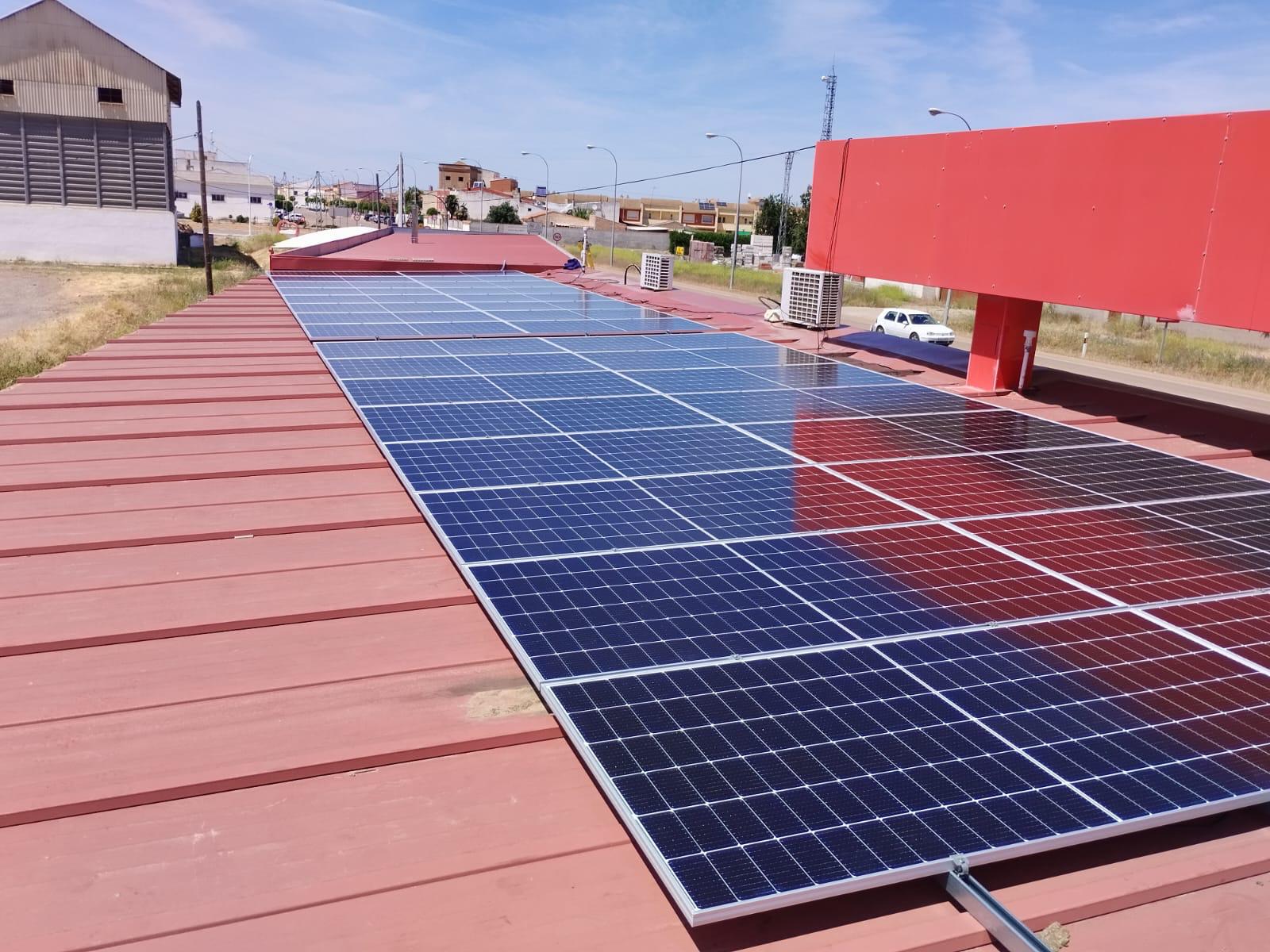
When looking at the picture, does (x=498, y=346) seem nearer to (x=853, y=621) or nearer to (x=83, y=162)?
(x=853, y=621)

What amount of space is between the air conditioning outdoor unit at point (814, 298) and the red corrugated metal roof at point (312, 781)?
13160 millimetres

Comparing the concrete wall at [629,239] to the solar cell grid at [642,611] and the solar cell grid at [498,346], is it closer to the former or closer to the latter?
the solar cell grid at [498,346]

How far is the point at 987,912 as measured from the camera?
360cm

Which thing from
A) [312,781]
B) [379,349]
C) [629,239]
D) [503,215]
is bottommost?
[312,781]

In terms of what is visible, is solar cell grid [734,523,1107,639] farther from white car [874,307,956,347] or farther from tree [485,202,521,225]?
tree [485,202,521,225]

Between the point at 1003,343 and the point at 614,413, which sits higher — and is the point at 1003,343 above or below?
above

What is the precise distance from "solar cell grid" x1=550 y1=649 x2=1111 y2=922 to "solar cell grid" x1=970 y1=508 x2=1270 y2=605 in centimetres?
279

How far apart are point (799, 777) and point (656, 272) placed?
2953 cm

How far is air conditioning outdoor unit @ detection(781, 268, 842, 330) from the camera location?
19062 millimetres

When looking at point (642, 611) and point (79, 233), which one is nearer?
point (642, 611)

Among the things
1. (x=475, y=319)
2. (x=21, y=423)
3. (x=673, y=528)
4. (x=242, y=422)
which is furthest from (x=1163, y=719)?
(x=475, y=319)

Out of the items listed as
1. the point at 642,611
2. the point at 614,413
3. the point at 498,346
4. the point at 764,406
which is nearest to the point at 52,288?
the point at 498,346

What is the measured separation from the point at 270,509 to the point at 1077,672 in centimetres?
626

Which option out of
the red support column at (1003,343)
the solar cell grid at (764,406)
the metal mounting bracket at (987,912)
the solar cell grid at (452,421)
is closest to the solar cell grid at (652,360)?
the solar cell grid at (764,406)
